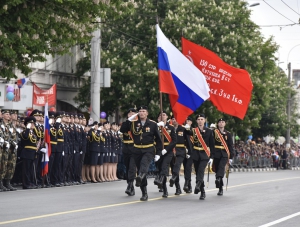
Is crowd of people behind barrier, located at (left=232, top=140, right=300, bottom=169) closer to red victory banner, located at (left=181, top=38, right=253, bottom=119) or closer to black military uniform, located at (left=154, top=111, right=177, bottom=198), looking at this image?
red victory banner, located at (left=181, top=38, right=253, bottom=119)

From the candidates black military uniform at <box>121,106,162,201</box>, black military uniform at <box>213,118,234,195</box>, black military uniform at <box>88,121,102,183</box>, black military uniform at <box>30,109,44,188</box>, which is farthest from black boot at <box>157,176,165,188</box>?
black military uniform at <box>88,121,102,183</box>

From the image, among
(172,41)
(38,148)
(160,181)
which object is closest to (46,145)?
(38,148)

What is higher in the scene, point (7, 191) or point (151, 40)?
point (151, 40)

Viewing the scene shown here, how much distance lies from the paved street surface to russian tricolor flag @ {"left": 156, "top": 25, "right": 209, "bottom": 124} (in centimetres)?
214

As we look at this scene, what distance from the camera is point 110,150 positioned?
2783 centimetres

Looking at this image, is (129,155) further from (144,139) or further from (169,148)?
(169,148)

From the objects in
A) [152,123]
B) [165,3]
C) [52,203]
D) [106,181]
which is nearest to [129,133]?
[152,123]

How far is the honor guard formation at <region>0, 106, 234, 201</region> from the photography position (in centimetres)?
1886

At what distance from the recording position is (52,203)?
57.4 ft

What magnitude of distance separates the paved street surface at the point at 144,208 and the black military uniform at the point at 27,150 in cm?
86

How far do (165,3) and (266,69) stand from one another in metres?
9.18

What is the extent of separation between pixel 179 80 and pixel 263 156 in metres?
35.3

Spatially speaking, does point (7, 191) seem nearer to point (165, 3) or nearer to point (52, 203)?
point (52, 203)

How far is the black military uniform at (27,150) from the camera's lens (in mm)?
22703
